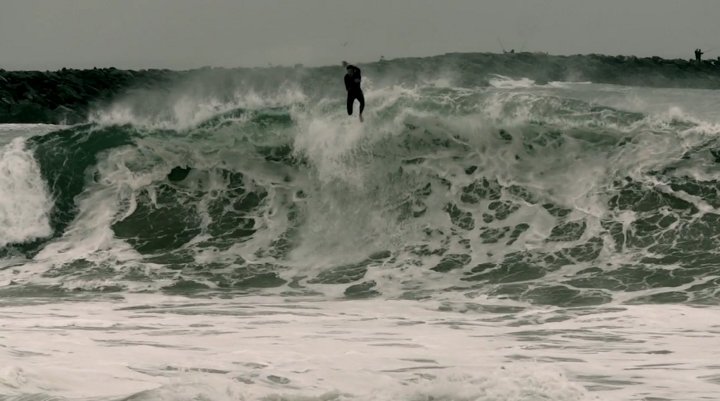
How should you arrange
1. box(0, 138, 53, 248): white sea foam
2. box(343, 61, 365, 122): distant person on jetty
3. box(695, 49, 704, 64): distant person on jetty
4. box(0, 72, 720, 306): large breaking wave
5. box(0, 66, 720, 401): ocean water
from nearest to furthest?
box(0, 66, 720, 401): ocean water < box(0, 72, 720, 306): large breaking wave < box(343, 61, 365, 122): distant person on jetty < box(0, 138, 53, 248): white sea foam < box(695, 49, 704, 64): distant person on jetty

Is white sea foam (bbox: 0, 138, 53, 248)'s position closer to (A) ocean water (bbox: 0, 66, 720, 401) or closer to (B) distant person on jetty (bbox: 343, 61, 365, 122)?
(A) ocean water (bbox: 0, 66, 720, 401)

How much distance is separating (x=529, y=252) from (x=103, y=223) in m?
7.07

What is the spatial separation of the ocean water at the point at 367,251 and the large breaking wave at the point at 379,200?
1.8 inches

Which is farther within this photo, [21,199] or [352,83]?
[21,199]

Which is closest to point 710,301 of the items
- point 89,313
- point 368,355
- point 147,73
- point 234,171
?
point 368,355

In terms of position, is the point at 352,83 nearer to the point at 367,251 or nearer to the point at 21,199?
the point at 367,251

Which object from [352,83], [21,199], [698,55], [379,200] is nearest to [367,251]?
[379,200]

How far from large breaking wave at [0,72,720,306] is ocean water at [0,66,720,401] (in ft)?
0.15

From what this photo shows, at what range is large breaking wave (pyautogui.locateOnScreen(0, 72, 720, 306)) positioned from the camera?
54.8ft

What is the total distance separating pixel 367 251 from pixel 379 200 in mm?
1622

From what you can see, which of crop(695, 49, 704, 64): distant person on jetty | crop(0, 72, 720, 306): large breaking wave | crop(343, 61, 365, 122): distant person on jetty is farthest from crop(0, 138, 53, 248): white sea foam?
crop(695, 49, 704, 64): distant person on jetty

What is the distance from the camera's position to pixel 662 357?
11.2 m

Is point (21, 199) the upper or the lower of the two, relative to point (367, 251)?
upper

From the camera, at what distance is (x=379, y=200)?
63.2 feet
